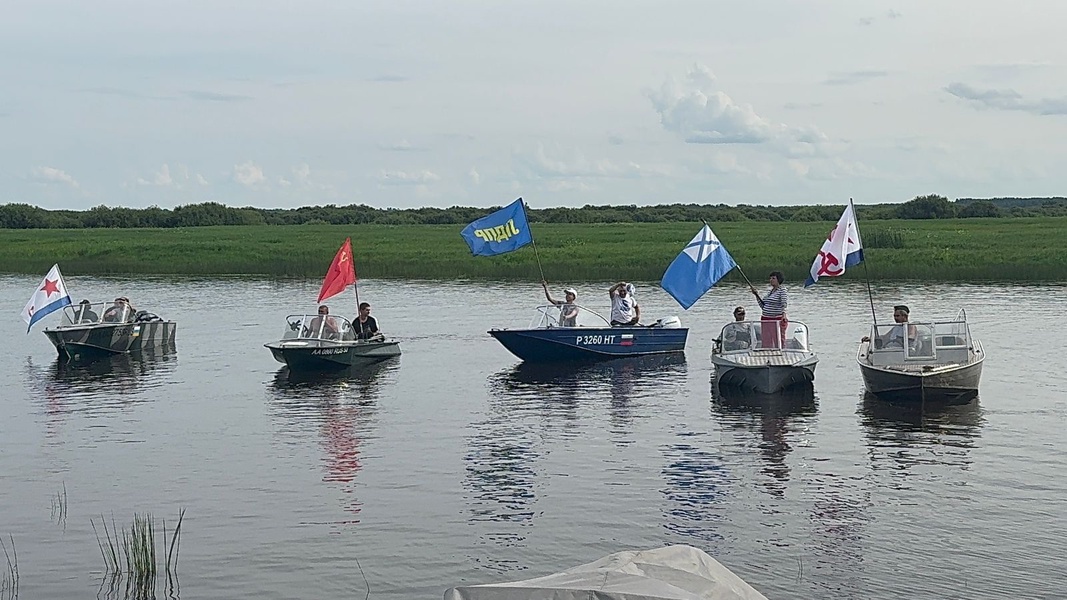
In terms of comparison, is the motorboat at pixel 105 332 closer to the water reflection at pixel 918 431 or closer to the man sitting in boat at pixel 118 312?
the man sitting in boat at pixel 118 312

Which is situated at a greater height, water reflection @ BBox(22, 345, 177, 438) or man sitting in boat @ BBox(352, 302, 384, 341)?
man sitting in boat @ BBox(352, 302, 384, 341)

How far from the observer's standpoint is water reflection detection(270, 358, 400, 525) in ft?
67.1

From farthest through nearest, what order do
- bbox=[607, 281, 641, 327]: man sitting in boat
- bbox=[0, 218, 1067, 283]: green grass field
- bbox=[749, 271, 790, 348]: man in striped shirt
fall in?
bbox=[0, 218, 1067, 283]: green grass field
bbox=[607, 281, 641, 327]: man sitting in boat
bbox=[749, 271, 790, 348]: man in striped shirt

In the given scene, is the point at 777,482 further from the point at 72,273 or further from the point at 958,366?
the point at 72,273

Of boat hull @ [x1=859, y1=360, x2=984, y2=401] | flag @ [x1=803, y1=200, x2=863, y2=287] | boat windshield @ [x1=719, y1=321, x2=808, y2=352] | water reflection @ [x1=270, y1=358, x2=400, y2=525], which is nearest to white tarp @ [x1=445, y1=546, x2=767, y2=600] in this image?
water reflection @ [x1=270, y1=358, x2=400, y2=525]

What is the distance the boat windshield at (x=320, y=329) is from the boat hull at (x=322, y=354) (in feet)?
1.02

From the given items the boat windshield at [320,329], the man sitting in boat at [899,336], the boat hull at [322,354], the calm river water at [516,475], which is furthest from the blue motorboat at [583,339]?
the man sitting in boat at [899,336]

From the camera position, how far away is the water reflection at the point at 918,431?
68.7 ft

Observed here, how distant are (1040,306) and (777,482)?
31.4 meters

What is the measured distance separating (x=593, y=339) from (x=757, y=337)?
5.89 meters

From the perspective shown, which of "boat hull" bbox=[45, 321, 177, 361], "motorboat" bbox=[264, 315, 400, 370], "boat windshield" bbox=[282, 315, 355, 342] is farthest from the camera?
"boat hull" bbox=[45, 321, 177, 361]

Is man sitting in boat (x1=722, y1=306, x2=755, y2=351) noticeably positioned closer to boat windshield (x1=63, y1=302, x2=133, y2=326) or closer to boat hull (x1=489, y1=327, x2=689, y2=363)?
boat hull (x1=489, y1=327, x2=689, y2=363)

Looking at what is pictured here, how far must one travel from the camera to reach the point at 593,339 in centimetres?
3309

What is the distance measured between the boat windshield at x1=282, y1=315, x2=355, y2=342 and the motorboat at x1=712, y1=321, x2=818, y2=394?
926 centimetres
